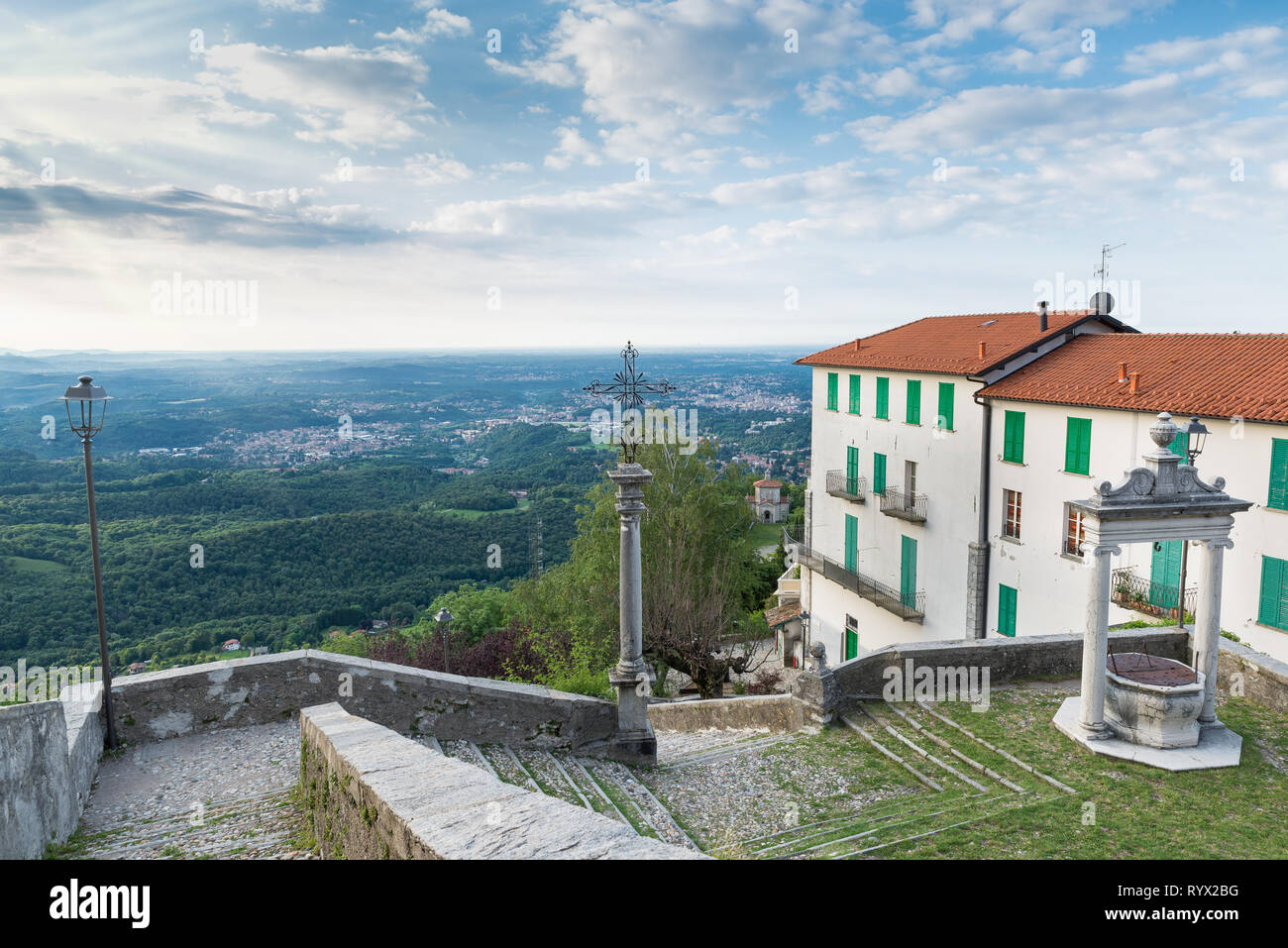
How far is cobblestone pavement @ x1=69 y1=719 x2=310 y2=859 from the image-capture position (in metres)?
5.77

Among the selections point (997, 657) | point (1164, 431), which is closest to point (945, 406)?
point (997, 657)

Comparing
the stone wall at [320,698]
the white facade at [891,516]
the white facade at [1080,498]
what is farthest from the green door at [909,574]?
the stone wall at [320,698]

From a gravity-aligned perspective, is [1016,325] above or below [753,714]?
above

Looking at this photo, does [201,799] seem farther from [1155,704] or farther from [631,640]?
[1155,704]

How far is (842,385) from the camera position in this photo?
2606cm

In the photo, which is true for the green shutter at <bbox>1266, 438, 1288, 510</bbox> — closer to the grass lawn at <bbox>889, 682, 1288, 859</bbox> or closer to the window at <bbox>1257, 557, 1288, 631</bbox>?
the window at <bbox>1257, 557, 1288, 631</bbox>

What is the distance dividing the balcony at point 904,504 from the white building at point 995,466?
0.19 ft

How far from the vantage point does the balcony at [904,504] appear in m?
21.9

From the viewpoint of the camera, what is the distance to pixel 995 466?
63.2 feet

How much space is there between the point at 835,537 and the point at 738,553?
153 inches

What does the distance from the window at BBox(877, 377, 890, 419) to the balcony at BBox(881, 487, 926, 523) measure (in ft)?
7.86

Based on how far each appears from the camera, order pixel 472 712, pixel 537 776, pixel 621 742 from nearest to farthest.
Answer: pixel 537 776, pixel 472 712, pixel 621 742
